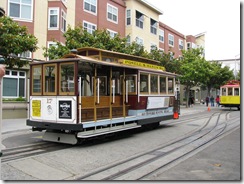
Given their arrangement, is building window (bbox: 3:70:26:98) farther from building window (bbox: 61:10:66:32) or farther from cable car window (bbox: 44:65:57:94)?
cable car window (bbox: 44:65:57:94)

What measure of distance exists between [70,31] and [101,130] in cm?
993

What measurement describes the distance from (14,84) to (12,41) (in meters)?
7.29

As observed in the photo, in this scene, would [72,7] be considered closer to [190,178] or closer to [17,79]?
[17,79]

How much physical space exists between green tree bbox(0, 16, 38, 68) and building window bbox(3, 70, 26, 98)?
5559 mm

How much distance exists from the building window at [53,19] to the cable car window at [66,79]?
14008 mm

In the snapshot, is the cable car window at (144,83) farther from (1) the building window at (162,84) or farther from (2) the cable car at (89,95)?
→ (1) the building window at (162,84)

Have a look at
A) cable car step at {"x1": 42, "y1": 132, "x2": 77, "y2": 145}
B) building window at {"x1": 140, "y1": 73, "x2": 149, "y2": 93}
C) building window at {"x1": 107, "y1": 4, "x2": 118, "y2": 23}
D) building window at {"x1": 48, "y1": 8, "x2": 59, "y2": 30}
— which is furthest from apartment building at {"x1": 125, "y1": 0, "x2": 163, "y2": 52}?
cable car step at {"x1": 42, "y1": 132, "x2": 77, "y2": 145}

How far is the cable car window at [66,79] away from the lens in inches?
347

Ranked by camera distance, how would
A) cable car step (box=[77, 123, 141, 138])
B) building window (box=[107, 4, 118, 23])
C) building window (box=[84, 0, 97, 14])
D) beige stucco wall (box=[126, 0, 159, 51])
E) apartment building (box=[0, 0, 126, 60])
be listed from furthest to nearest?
beige stucco wall (box=[126, 0, 159, 51]) < building window (box=[107, 4, 118, 23]) < building window (box=[84, 0, 97, 14]) < apartment building (box=[0, 0, 126, 60]) < cable car step (box=[77, 123, 141, 138])

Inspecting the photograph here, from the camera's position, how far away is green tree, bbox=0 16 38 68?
43.2 ft

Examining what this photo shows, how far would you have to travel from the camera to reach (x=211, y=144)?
9430 mm

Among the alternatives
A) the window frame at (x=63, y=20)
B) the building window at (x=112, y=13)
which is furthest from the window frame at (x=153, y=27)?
the window frame at (x=63, y=20)

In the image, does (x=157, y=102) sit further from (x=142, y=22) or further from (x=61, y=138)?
(x=142, y=22)

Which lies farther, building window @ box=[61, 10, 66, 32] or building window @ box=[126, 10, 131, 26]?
building window @ box=[126, 10, 131, 26]
